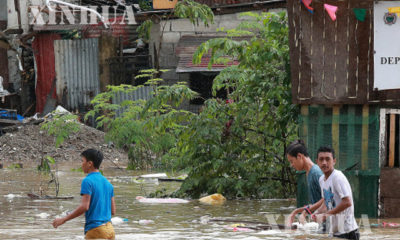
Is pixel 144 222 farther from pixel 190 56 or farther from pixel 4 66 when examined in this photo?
pixel 4 66

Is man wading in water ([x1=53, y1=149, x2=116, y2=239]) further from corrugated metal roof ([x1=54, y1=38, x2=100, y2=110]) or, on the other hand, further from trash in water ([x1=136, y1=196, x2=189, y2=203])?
corrugated metal roof ([x1=54, y1=38, x2=100, y2=110])

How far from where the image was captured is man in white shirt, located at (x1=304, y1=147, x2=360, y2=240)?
→ 6.75 m

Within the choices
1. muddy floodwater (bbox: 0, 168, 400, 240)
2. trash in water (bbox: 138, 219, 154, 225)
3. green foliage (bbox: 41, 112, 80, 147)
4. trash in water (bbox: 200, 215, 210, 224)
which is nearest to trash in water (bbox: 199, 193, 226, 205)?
muddy floodwater (bbox: 0, 168, 400, 240)

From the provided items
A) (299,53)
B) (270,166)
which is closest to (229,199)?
(270,166)

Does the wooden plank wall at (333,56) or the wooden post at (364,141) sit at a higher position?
the wooden plank wall at (333,56)

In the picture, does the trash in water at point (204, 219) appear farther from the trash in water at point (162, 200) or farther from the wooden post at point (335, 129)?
the trash in water at point (162, 200)

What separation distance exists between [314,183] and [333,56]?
3.88m

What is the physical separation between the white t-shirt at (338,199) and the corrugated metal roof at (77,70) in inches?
776

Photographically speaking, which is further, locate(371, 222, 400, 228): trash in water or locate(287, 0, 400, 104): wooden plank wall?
locate(287, 0, 400, 104): wooden plank wall

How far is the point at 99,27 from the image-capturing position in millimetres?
25891

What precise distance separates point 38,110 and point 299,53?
1676 cm

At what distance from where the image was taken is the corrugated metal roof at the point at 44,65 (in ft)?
85.0

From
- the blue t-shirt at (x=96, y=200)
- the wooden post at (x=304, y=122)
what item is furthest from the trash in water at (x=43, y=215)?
the blue t-shirt at (x=96, y=200)

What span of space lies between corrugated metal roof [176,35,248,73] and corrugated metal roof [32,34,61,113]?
450 centimetres
